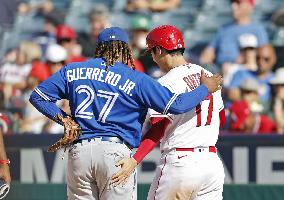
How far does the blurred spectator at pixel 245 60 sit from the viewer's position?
455 inches

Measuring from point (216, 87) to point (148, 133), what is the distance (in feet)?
2.16

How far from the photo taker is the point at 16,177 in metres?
9.62

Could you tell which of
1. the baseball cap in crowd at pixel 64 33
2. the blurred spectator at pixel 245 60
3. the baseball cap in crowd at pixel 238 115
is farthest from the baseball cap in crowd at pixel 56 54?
the baseball cap in crowd at pixel 238 115

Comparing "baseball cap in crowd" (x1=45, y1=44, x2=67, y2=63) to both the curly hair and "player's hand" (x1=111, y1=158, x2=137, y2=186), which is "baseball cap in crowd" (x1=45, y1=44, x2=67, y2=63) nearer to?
the curly hair

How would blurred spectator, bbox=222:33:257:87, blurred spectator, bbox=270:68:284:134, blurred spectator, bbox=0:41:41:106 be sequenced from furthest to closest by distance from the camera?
1. blurred spectator, bbox=0:41:41:106
2. blurred spectator, bbox=222:33:257:87
3. blurred spectator, bbox=270:68:284:134

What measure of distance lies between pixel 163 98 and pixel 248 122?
13.4 feet

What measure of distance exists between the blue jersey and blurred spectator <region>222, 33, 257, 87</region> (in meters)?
5.51

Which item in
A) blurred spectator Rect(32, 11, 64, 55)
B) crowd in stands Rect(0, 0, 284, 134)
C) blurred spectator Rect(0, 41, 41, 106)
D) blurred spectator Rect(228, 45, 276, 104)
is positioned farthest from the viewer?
blurred spectator Rect(32, 11, 64, 55)

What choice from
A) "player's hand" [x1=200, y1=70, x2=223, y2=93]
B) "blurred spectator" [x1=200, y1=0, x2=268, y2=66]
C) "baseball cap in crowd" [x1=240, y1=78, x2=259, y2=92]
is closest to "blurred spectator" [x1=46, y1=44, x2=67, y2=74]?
"blurred spectator" [x1=200, y1=0, x2=268, y2=66]

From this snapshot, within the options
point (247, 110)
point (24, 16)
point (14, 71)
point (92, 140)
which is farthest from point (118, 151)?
point (24, 16)

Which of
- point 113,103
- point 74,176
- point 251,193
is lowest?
point 251,193

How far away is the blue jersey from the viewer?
6031 mm

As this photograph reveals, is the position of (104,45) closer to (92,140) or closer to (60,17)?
(92,140)

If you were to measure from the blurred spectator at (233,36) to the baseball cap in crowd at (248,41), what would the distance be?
0.38ft
